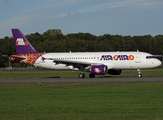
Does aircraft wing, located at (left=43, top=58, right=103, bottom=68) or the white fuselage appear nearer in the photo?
the white fuselage

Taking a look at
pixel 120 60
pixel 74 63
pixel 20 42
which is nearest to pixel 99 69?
pixel 120 60

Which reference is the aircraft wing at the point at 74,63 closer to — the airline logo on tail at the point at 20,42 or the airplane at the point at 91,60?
the airplane at the point at 91,60

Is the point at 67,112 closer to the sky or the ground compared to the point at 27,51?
closer to the ground

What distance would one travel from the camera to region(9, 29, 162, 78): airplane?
129 ft

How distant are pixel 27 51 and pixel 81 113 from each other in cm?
3370

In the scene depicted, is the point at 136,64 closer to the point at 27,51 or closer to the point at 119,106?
the point at 27,51

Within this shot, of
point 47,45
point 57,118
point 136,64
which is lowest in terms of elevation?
point 57,118

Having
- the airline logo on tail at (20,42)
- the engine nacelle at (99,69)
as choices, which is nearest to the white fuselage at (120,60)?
→ the engine nacelle at (99,69)

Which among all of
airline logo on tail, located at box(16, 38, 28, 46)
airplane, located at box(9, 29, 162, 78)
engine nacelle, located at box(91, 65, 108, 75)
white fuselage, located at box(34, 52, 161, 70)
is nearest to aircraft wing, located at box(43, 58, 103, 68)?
airplane, located at box(9, 29, 162, 78)

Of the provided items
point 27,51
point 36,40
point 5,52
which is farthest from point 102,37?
point 27,51

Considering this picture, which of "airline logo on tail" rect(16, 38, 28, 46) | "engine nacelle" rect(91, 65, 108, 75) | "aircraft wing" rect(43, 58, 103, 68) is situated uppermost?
"airline logo on tail" rect(16, 38, 28, 46)

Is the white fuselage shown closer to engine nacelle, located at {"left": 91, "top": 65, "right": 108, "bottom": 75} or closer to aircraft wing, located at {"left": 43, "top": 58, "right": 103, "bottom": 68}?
aircraft wing, located at {"left": 43, "top": 58, "right": 103, "bottom": 68}

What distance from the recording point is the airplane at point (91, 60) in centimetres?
3944

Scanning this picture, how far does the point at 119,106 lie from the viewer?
13750mm
